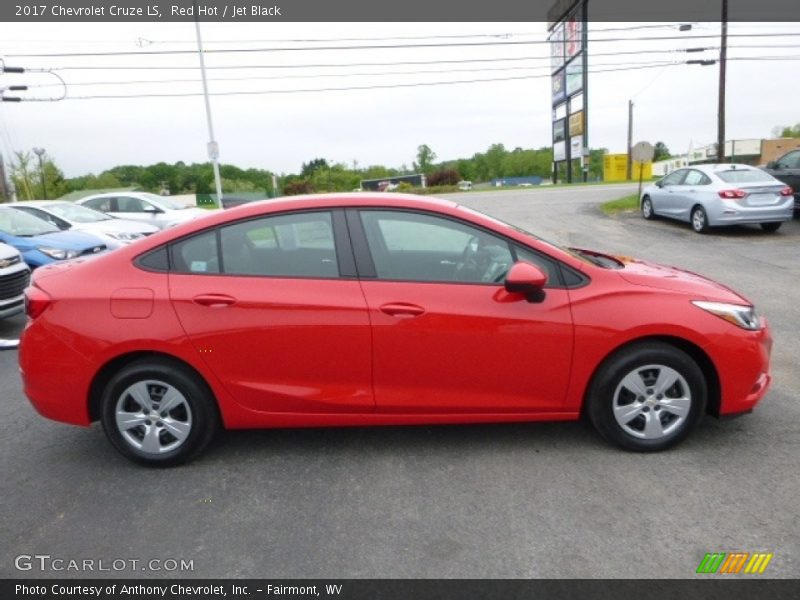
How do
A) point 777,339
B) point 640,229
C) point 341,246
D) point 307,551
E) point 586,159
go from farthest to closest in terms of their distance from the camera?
point 586,159, point 640,229, point 777,339, point 341,246, point 307,551

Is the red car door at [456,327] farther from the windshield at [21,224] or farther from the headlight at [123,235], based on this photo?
the headlight at [123,235]

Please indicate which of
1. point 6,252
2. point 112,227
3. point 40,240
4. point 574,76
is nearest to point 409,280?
point 6,252

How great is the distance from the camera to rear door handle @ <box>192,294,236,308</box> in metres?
3.29

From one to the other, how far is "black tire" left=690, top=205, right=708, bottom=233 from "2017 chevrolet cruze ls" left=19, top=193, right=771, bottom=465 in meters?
10.4

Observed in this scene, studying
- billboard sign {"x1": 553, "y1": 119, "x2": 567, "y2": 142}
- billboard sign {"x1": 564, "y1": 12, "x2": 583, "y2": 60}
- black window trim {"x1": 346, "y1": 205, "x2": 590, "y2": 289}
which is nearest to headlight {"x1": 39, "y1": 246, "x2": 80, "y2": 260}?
black window trim {"x1": 346, "y1": 205, "x2": 590, "y2": 289}

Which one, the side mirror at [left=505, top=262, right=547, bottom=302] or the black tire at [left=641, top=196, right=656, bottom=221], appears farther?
the black tire at [left=641, top=196, right=656, bottom=221]

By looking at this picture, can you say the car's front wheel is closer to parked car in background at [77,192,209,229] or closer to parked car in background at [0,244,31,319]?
parked car in background at [77,192,209,229]

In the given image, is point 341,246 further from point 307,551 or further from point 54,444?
point 54,444

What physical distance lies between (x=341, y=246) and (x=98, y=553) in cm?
197

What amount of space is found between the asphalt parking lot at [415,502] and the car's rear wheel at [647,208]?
12.0 meters

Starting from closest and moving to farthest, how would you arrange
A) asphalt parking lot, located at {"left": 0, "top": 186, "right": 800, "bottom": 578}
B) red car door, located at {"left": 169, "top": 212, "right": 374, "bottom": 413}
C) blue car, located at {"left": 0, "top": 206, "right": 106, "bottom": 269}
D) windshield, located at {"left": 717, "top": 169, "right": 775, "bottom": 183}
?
asphalt parking lot, located at {"left": 0, "top": 186, "right": 800, "bottom": 578}, red car door, located at {"left": 169, "top": 212, "right": 374, "bottom": 413}, blue car, located at {"left": 0, "top": 206, "right": 106, "bottom": 269}, windshield, located at {"left": 717, "top": 169, "right": 775, "bottom": 183}

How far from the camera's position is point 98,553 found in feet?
8.86

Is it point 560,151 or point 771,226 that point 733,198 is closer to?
point 771,226
